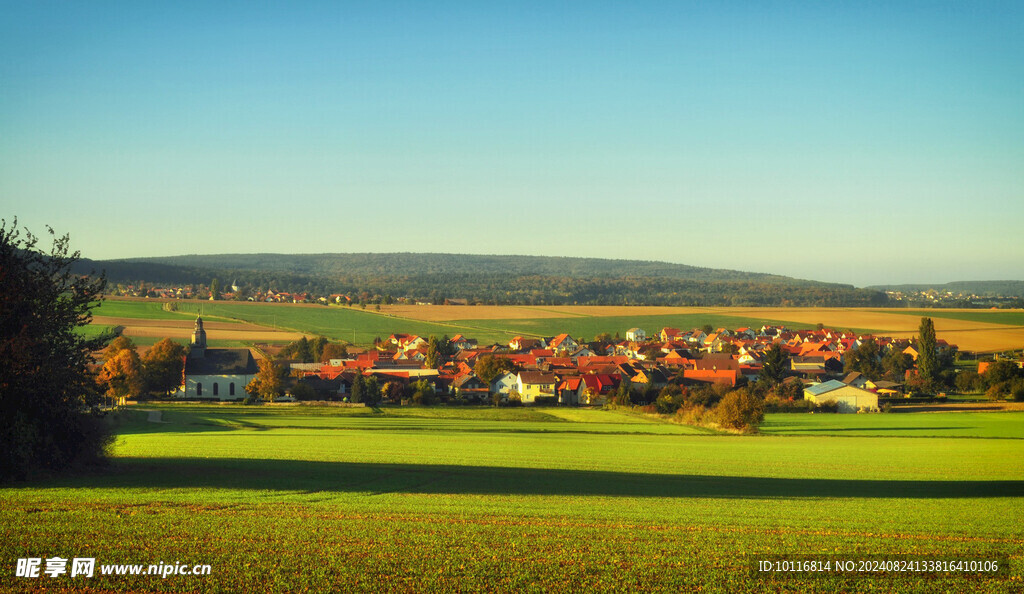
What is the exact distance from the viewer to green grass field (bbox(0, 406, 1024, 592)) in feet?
39.9

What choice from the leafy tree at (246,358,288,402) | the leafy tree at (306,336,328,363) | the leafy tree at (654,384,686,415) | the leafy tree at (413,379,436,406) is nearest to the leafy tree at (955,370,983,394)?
the leafy tree at (654,384,686,415)

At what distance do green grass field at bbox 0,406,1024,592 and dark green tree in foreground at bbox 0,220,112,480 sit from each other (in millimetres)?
1050

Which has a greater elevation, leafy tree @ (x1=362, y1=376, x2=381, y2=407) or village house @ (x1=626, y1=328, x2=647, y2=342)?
village house @ (x1=626, y1=328, x2=647, y2=342)

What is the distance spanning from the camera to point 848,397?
188 feet

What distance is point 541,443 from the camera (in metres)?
35.5

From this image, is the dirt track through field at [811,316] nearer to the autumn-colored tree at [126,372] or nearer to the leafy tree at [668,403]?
the leafy tree at [668,403]

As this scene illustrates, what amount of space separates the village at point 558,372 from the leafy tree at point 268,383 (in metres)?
1.44

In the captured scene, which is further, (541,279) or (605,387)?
(541,279)

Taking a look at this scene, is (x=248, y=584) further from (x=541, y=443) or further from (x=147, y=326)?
(x=147, y=326)

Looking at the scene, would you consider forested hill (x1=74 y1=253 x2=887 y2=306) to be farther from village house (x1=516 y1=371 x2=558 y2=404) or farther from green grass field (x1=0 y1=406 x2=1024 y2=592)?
green grass field (x1=0 y1=406 x2=1024 y2=592)

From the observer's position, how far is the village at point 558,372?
60.8 m

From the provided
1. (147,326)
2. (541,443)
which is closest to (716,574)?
(541,443)

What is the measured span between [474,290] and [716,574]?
166 meters

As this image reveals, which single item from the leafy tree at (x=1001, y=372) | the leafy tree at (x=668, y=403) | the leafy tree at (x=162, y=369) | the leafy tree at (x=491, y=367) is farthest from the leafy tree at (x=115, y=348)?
the leafy tree at (x=1001, y=372)
